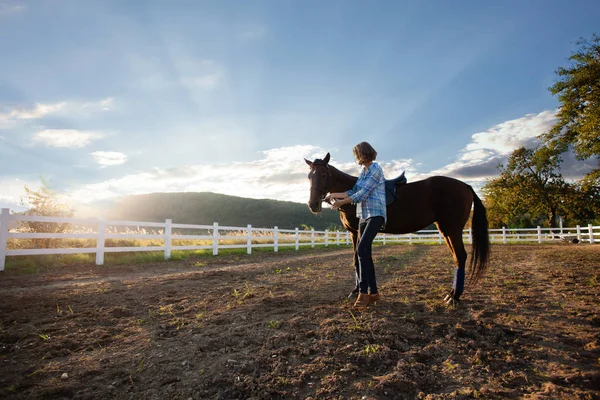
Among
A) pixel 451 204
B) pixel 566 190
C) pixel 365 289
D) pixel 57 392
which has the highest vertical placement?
pixel 566 190

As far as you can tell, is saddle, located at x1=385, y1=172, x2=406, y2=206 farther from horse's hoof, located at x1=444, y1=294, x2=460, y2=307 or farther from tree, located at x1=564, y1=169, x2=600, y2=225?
tree, located at x1=564, y1=169, x2=600, y2=225

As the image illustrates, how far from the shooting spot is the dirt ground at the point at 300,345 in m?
2.21

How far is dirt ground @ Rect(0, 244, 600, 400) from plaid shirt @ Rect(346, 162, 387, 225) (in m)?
1.17

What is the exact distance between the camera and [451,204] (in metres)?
4.68

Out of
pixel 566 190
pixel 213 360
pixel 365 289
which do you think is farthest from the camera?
pixel 566 190

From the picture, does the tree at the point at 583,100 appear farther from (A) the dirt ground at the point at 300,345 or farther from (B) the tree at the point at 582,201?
(A) the dirt ground at the point at 300,345

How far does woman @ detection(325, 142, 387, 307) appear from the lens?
3.84m

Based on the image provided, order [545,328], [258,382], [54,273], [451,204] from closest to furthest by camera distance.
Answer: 1. [258,382]
2. [545,328]
3. [451,204]
4. [54,273]

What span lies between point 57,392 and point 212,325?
1441mm

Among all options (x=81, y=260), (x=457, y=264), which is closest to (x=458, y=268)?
(x=457, y=264)

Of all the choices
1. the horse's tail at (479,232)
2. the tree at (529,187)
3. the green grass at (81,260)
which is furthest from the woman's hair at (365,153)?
the tree at (529,187)

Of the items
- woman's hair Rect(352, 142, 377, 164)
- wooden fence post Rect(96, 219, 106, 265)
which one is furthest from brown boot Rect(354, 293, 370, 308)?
wooden fence post Rect(96, 219, 106, 265)

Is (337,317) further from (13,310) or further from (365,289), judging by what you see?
(13,310)

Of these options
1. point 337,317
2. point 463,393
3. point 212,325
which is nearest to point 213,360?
point 212,325
